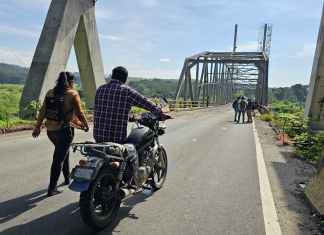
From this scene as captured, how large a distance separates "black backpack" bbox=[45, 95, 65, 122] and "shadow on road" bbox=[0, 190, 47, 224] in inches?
41.9

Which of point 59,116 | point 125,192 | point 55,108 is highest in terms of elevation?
point 55,108

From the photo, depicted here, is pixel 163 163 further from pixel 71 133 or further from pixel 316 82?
pixel 316 82

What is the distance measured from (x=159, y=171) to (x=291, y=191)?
219cm

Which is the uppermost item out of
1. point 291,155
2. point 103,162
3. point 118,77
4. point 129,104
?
point 118,77

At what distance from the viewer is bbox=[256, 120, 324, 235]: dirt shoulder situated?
448 centimetres

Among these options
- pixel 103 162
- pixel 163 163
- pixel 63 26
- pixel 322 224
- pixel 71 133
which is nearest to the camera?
pixel 103 162

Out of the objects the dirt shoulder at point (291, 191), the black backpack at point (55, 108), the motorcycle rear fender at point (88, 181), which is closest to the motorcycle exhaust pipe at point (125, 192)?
the motorcycle rear fender at point (88, 181)

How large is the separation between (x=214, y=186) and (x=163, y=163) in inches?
37.5

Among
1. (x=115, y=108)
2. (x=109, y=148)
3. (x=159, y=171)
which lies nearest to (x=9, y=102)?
(x=159, y=171)

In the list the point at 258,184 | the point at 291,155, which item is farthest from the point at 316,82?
the point at 258,184

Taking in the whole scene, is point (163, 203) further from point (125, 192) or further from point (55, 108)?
point (55, 108)

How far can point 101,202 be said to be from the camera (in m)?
Answer: 4.09

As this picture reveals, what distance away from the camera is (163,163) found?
5.92 meters

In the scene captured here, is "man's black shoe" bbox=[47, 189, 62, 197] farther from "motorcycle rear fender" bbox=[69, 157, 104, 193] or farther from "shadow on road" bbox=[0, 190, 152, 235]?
"motorcycle rear fender" bbox=[69, 157, 104, 193]
